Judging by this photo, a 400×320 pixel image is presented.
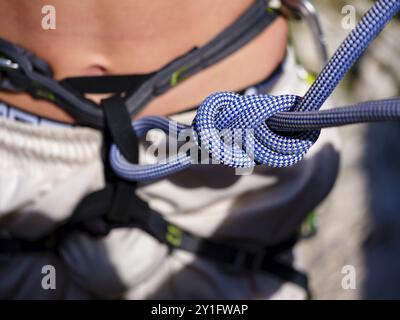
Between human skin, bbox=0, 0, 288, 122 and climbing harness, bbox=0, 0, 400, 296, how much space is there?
2 cm

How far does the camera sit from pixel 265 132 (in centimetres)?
45

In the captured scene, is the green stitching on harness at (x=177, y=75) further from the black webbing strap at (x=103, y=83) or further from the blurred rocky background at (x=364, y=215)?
the blurred rocky background at (x=364, y=215)

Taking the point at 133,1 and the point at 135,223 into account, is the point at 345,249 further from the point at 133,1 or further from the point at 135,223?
the point at 133,1

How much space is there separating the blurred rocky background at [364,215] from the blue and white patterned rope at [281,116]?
539 mm

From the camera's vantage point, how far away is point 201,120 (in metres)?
0.45

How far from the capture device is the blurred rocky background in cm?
93

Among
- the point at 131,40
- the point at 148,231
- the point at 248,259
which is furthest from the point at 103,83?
the point at 248,259

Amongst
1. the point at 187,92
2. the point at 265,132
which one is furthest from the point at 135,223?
the point at 265,132

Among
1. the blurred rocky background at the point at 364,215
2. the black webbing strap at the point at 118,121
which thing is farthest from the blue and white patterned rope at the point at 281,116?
the blurred rocky background at the point at 364,215

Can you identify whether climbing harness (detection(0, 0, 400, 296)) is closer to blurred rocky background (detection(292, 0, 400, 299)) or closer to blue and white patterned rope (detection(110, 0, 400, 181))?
blue and white patterned rope (detection(110, 0, 400, 181))

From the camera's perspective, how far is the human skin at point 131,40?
616 millimetres

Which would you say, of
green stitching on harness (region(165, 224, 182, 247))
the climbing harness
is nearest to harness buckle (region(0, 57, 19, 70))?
the climbing harness

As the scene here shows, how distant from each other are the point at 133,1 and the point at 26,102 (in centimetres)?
19
